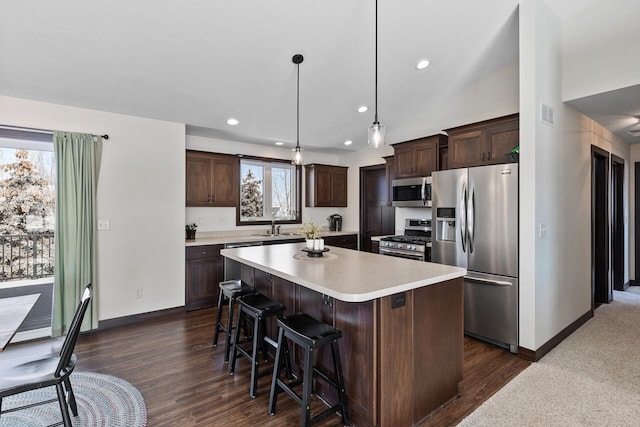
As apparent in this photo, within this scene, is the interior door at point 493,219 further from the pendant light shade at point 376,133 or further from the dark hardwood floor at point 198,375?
the pendant light shade at point 376,133

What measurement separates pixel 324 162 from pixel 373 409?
16.9 feet

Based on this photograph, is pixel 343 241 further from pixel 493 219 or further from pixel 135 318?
pixel 135 318

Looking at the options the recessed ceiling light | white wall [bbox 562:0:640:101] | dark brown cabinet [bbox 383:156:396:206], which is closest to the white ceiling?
the recessed ceiling light

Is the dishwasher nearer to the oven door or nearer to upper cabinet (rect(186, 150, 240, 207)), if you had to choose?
upper cabinet (rect(186, 150, 240, 207))

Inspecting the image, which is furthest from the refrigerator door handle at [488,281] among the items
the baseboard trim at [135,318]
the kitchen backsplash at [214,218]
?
the baseboard trim at [135,318]

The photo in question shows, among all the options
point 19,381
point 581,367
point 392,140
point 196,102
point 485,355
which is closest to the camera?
point 19,381

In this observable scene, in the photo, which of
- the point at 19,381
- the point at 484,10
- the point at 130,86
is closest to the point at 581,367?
the point at 484,10

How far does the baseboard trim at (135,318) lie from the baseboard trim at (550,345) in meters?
3.94

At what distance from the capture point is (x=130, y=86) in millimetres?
3275

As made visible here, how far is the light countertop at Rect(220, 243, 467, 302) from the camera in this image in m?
1.81

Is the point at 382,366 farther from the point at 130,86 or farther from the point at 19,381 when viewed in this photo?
the point at 130,86

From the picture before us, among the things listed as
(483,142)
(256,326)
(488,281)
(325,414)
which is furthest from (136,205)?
(483,142)

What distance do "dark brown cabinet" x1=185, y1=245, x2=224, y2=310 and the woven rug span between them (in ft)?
5.71

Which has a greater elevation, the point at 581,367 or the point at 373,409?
the point at 373,409
